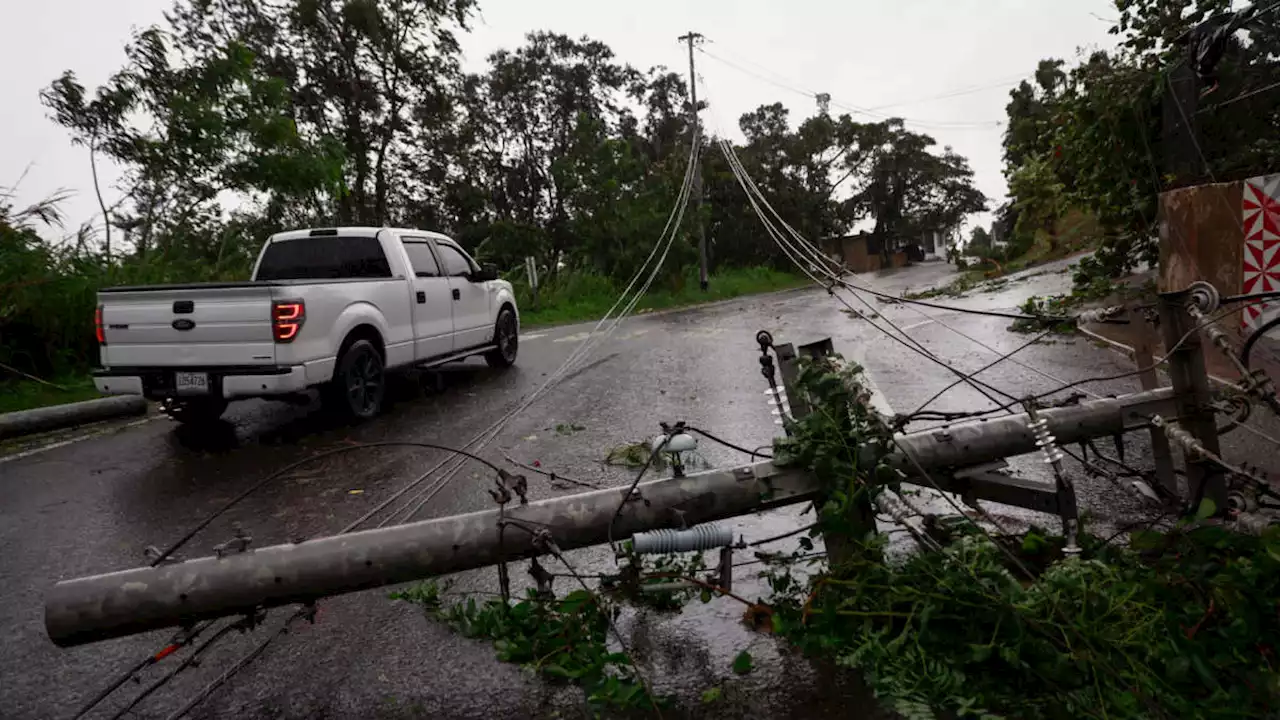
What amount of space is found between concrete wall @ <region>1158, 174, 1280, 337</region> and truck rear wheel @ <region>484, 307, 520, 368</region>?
8.33 m

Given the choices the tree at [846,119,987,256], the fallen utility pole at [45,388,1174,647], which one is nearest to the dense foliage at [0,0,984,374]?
the tree at [846,119,987,256]

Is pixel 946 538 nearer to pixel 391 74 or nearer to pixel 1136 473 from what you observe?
pixel 1136 473

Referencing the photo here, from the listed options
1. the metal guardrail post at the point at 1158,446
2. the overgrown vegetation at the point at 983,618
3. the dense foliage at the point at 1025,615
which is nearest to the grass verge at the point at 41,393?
the overgrown vegetation at the point at 983,618

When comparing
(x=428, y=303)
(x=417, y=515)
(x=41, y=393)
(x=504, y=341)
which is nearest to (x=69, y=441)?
(x=41, y=393)

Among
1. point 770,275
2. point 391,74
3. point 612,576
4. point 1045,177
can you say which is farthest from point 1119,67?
point 770,275

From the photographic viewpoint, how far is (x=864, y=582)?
121 inches

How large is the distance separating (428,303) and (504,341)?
2.44 m

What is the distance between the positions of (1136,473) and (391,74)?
27526 millimetres

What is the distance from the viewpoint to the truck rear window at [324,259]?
934cm

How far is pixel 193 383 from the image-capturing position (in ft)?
24.3

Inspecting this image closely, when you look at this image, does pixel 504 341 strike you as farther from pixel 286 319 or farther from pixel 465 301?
pixel 286 319

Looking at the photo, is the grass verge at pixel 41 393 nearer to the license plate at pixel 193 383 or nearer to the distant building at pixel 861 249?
the license plate at pixel 193 383

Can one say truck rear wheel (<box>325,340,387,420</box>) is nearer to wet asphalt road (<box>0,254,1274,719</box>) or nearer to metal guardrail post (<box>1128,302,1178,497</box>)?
wet asphalt road (<box>0,254,1274,719</box>)

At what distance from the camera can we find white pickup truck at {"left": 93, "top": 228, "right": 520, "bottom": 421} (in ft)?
23.9
